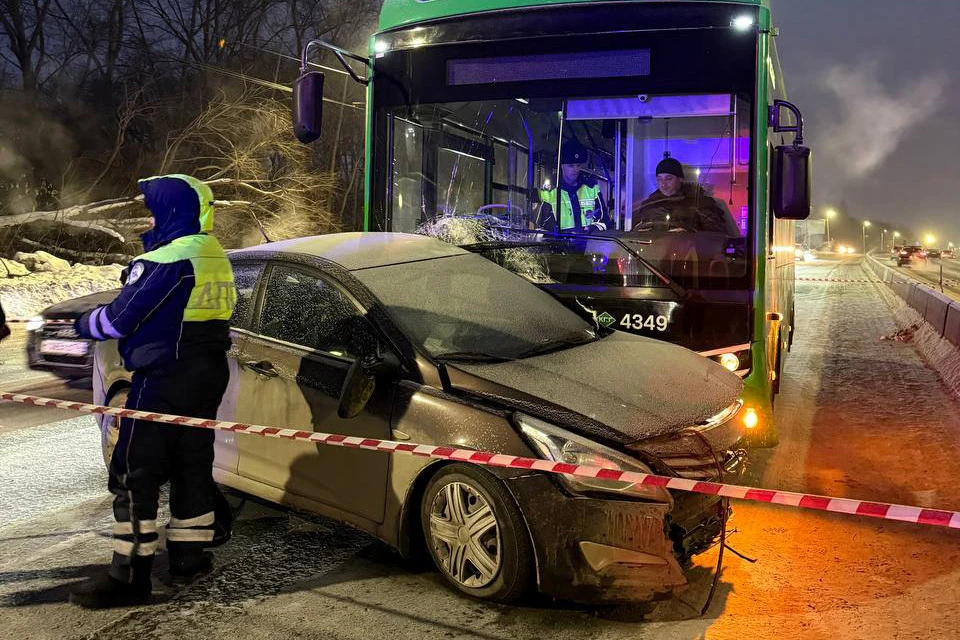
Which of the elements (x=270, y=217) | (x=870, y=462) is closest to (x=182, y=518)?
(x=870, y=462)

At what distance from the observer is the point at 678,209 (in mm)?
5852

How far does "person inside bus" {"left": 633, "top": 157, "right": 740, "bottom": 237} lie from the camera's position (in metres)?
5.74

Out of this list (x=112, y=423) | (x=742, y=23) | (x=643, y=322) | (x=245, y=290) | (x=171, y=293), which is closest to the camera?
(x=171, y=293)

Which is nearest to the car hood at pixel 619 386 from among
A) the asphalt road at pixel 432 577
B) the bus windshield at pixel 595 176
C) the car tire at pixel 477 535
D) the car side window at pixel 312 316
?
the car tire at pixel 477 535

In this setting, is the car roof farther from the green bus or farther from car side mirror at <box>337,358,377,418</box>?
the green bus

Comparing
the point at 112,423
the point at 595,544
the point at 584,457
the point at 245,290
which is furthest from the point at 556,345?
the point at 112,423

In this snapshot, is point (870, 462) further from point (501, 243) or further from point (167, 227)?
point (167, 227)

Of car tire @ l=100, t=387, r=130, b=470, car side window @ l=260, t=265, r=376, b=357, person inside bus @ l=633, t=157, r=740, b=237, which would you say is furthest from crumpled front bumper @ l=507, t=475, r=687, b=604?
person inside bus @ l=633, t=157, r=740, b=237

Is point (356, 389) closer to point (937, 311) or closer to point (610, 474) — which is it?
point (610, 474)

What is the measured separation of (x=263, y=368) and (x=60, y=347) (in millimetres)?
3957

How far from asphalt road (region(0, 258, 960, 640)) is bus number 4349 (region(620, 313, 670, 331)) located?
48.2 inches

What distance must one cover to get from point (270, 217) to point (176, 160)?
3.18 meters

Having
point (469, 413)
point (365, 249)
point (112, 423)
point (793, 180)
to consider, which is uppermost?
point (793, 180)

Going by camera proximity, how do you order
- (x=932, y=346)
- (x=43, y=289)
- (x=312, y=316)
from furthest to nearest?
(x=43, y=289), (x=932, y=346), (x=312, y=316)
